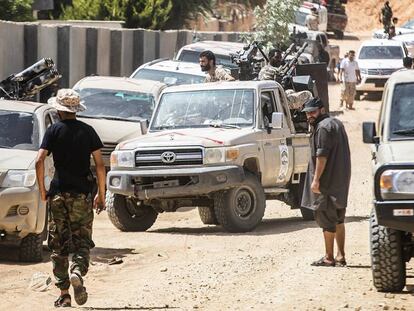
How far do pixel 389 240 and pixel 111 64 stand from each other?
920 inches

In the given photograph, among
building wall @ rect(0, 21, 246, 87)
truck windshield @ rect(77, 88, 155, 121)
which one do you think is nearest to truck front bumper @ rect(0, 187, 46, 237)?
truck windshield @ rect(77, 88, 155, 121)

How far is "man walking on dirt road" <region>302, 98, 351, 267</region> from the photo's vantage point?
12547mm

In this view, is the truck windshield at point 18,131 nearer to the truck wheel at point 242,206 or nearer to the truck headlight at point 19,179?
the truck headlight at point 19,179

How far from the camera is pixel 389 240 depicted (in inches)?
423

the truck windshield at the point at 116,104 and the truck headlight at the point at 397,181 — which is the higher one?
the truck headlight at the point at 397,181

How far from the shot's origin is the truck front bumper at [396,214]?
10.1 meters

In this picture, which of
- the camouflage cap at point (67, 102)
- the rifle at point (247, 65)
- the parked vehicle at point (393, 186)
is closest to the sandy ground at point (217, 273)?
the parked vehicle at point (393, 186)

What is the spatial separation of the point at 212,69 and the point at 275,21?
66.1 feet

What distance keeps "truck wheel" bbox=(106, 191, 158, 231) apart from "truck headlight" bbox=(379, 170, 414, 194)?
23.1 feet

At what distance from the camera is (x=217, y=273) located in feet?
40.9

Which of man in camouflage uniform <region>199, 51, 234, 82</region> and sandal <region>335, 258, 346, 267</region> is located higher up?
man in camouflage uniform <region>199, 51, 234, 82</region>

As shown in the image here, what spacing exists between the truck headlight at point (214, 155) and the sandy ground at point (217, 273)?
90 centimetres

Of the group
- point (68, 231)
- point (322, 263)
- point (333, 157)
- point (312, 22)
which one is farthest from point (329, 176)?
point (312, 22)

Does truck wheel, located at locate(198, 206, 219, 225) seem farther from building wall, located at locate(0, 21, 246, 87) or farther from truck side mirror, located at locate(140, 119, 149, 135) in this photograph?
building wall, located at locate(0, 21, 246, 87)
